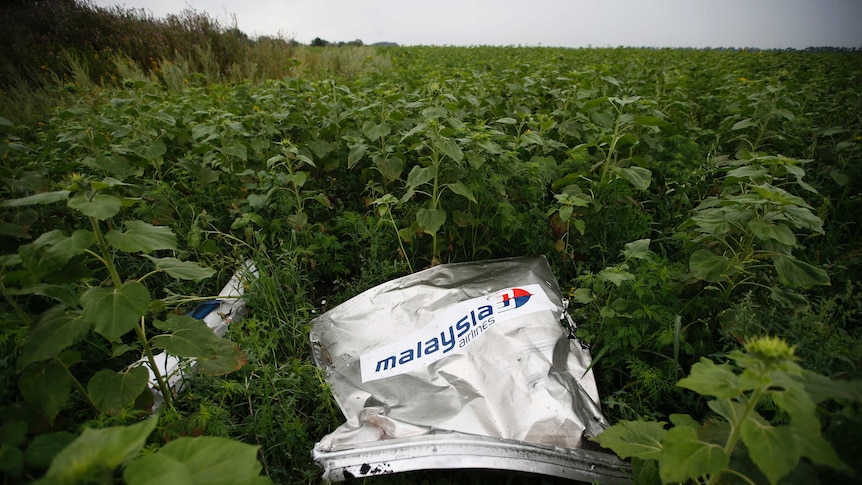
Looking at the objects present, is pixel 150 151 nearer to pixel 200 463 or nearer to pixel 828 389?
pixel 200 463

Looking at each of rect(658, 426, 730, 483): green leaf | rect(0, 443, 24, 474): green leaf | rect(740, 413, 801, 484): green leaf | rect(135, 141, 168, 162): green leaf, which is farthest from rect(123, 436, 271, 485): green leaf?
rect(135, 141, 168, 162): green leaf

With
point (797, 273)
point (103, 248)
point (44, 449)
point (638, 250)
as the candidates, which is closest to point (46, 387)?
point (44, 449)

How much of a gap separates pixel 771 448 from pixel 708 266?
3.12ft

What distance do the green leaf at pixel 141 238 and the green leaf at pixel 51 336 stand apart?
0.24m

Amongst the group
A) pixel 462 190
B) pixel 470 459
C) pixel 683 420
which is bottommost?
pixel 470 459

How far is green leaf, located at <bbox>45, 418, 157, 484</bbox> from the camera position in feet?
1.97

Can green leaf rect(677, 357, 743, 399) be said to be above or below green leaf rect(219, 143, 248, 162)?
below

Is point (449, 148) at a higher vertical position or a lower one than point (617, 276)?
higher

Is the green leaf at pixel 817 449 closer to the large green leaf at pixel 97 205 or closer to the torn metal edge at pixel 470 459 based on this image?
the torn metal edge at pixel 470 459

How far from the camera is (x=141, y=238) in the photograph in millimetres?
1142

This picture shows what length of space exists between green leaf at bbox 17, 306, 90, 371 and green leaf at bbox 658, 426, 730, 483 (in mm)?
1496

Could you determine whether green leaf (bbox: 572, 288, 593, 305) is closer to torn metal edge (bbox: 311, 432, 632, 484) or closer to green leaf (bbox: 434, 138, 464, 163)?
torn metal edge (bbox: 311, 432, 632, 484)

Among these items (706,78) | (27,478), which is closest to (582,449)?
(27,478)

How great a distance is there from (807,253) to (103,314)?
3159mm
